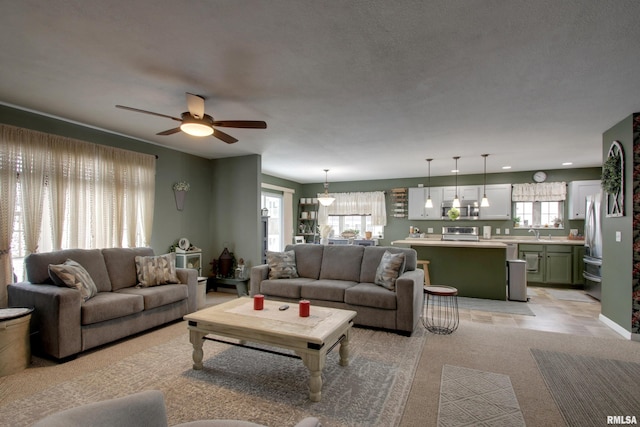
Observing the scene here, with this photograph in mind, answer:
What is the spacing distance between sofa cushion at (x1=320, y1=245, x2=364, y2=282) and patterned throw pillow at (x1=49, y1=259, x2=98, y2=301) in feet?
9.05

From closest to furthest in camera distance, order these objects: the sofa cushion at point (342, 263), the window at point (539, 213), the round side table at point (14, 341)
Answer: the round side table at point (14, 341) → the sofa cushion at point (342, 263) → the window at point (539, 213)

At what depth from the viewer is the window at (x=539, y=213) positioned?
7105 mm

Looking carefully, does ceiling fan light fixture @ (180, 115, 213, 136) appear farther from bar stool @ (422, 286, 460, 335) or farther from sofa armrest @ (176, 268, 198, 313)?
bar stool @ (422, 286, 460, 335)

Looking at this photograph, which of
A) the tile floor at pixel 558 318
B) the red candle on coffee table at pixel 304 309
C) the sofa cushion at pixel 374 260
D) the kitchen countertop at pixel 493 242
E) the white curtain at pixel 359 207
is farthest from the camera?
the white curtain at pixel 359 207

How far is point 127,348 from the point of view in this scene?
124 inches

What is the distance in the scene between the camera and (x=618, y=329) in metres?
3.74

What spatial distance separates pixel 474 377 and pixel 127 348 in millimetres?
3288

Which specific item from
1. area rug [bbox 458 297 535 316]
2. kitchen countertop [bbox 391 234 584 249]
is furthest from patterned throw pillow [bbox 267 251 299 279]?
area rug [bbox 458 297 535 316]

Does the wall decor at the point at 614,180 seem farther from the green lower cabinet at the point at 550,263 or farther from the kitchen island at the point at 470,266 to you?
the green lower cabinet at the point at 550,263

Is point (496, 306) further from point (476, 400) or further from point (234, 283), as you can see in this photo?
point (234, 283)

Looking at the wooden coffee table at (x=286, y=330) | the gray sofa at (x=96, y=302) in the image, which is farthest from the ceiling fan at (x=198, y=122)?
the gray sofa at (x=96, y=302)

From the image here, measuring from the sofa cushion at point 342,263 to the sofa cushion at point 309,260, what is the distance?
0.08 meters

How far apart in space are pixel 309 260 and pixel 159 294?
203cm

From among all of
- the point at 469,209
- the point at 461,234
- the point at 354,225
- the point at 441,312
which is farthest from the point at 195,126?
the point at 469,209
